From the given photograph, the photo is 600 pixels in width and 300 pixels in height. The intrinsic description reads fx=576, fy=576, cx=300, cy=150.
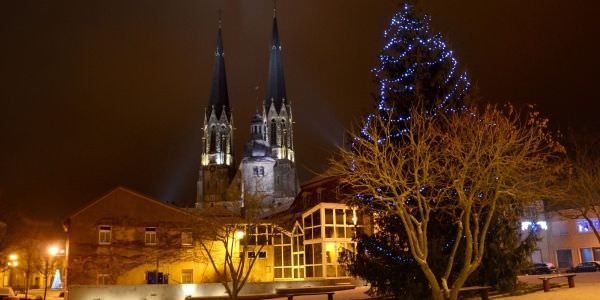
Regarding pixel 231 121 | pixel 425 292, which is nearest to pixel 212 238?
pixel 425 292

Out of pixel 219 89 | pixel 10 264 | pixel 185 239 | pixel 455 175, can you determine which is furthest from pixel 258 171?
pixel 455 175

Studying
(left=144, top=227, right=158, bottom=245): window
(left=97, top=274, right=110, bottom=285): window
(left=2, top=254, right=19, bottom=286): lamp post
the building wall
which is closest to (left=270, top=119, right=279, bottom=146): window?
(left=2, top=254, right=19, bottom=286): lamp post

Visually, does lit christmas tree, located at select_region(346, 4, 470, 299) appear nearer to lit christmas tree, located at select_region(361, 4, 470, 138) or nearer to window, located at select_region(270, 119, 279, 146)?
lit christmas tree, located at select_region(361, 4, 470, 138)

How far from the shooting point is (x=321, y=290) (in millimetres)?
31438

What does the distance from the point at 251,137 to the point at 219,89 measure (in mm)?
10839

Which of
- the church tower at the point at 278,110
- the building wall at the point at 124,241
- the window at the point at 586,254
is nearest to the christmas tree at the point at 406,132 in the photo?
the building wall at the point at 124,241

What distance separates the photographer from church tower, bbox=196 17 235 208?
105500mm

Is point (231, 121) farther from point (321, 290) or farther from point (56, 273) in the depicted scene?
point (321, 290)

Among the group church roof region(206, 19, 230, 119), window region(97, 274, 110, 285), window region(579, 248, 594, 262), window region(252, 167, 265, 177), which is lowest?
window region(97, 274, 110, 285)

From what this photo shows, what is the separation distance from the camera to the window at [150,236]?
39.0 metres

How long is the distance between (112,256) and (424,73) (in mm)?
25490

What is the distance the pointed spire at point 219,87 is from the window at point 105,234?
2734 inches

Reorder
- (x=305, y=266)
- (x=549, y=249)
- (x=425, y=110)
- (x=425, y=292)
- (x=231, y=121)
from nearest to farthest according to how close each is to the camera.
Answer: (x=425, y=292) → (x=425, y=110) → (x=305, y=266) → (x=549, y=249) → (x=231, y=121)

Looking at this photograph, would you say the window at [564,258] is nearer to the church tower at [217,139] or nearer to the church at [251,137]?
the church at [251,137]
